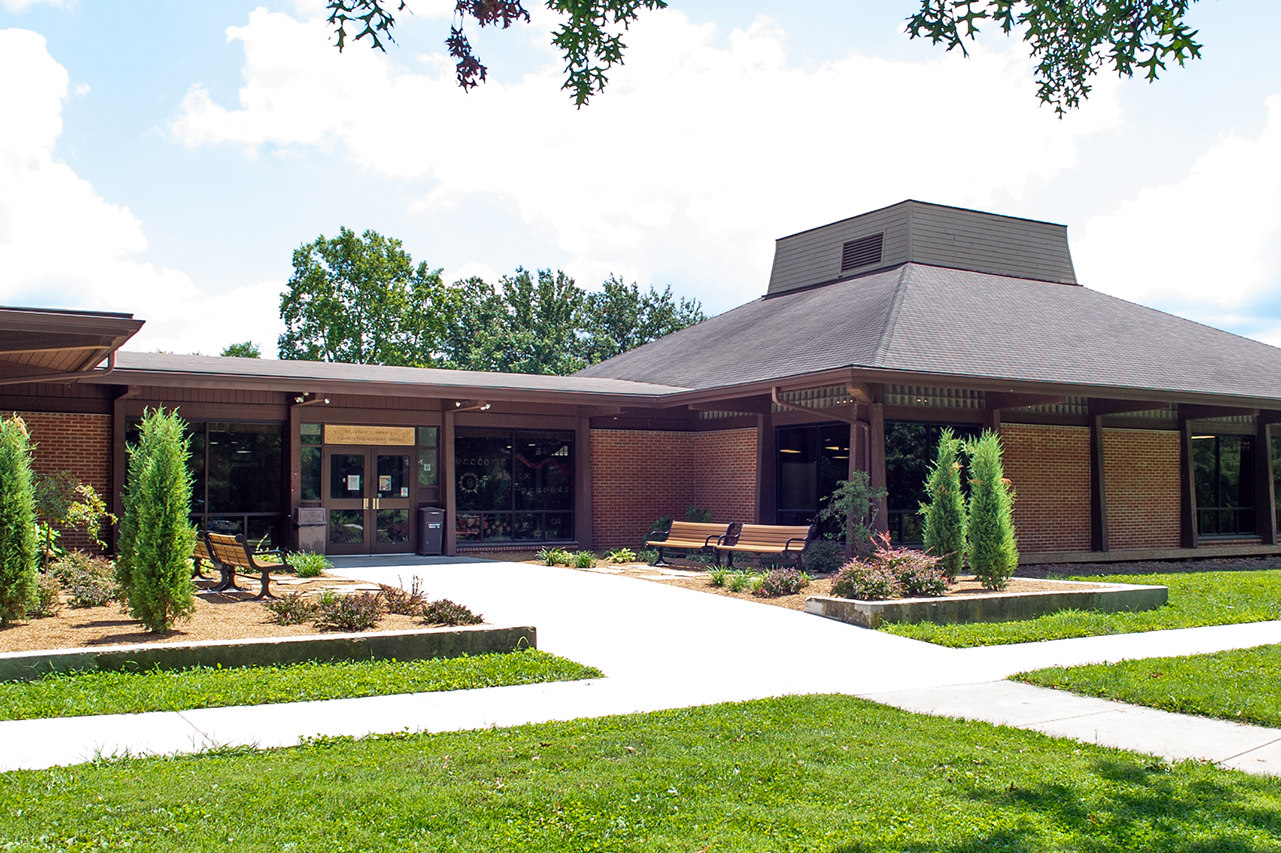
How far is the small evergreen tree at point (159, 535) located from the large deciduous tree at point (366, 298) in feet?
143

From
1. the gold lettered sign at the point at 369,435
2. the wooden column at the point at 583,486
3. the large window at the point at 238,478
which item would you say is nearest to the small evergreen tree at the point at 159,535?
the large window at the point at 238,478

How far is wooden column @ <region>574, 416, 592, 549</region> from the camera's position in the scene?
70.9ft

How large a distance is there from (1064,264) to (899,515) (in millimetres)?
13125

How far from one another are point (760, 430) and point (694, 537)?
8.70ft

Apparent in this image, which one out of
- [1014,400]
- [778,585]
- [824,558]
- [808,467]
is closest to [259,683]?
[778,585]

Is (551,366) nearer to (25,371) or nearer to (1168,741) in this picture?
(25,371)

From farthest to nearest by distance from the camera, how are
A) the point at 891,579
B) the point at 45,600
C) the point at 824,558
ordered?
the point at 824,558 < the point at 891,579 < the point at 45,600

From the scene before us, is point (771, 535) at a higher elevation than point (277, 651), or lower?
higher

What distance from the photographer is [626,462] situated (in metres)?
22.2

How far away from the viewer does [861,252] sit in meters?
26.7

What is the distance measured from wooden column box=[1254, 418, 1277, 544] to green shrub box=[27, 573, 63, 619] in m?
22.9

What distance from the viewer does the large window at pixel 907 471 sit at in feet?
60.0

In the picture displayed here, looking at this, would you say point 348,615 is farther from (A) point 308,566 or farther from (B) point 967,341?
(B) point 967,341

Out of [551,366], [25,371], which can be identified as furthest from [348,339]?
Result: [25,371]
